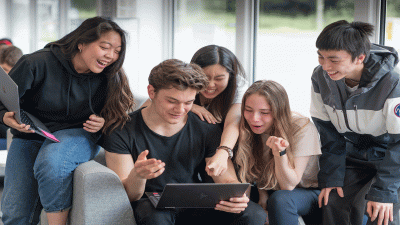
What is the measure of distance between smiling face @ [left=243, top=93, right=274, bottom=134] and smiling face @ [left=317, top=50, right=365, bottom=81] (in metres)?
0.33

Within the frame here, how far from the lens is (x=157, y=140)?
196 centimetres

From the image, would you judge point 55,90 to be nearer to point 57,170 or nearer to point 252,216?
point 57,170

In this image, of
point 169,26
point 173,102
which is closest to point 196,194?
point 173,102

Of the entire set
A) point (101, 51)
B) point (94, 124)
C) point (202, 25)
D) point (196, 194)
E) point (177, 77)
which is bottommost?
point (196, 194)

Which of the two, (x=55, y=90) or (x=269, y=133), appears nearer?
(x=55, y=90)

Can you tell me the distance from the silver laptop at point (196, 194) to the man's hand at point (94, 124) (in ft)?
1.45

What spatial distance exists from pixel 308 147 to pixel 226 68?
1.92ft

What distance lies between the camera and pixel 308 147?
203 centimetres

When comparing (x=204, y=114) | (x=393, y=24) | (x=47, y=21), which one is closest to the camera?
(x=204, y=114)

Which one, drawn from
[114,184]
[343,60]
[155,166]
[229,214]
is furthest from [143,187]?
[343,60]

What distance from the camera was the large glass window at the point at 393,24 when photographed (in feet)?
9.14

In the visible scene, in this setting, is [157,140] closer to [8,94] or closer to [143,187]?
[143,187]

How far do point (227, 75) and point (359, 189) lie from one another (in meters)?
0.86

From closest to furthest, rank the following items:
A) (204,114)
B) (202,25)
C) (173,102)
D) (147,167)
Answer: (147,167) → (173,102) → (204,114) → (202,25)
